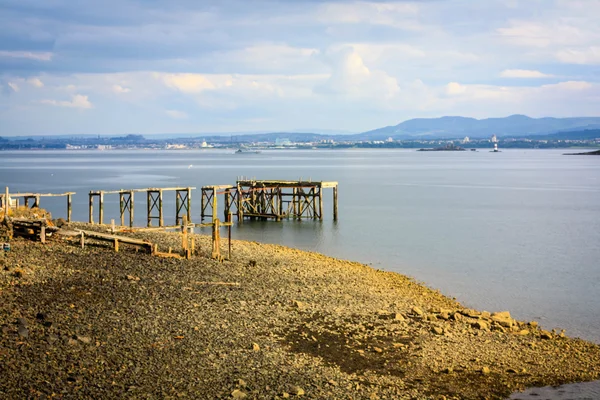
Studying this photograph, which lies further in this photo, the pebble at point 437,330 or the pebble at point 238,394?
the pebble at point 437,330

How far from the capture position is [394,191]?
3039 inches

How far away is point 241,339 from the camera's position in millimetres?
14961

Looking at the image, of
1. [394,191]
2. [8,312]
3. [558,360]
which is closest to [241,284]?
[8,312]

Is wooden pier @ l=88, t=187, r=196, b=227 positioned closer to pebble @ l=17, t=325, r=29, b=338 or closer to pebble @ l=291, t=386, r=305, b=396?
pebble @ l=17, t=325, r=29, b=338

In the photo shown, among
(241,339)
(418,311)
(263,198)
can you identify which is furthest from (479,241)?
(241,339)

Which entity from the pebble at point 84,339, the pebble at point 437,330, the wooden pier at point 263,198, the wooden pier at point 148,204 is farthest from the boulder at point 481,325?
the wooden pier at point 263,198

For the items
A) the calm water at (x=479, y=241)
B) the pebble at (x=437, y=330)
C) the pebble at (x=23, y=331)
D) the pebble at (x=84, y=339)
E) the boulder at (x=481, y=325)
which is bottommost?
the calm water at (x=479, y=241)

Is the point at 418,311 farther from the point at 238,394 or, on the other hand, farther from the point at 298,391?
the point at 238,394

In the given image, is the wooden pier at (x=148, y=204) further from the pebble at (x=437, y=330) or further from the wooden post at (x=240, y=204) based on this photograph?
the pebble at (x=437, y=330)

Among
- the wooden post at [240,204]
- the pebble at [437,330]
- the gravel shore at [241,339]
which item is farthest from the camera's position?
the wooden post at [240,204]

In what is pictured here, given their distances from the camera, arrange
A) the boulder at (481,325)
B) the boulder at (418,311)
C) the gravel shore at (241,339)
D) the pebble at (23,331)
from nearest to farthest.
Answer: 1. the gravel shore at (241,339)
2. the pebble at (23,331)
3. the boulder at (481,325)
4. the boulder at (418,311)

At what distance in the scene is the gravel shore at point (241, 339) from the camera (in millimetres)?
12406

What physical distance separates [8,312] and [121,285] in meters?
3.82

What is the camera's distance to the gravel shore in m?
12.4
